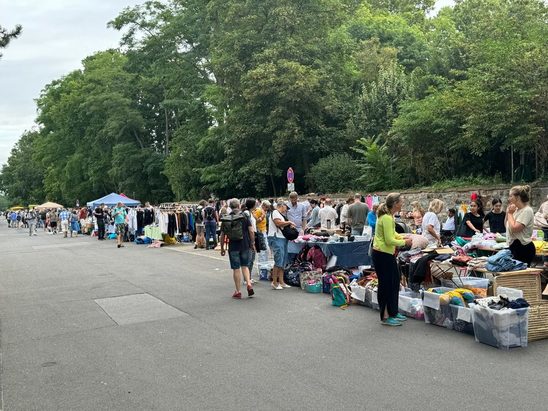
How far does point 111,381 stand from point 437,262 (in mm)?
5274

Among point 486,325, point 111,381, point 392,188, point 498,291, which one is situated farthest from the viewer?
point 392,188

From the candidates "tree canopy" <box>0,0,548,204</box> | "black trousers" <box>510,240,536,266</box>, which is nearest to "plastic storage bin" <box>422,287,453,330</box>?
"black trousers" <box>510,240,536,266</box>

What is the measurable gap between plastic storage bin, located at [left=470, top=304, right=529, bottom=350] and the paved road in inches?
5.0

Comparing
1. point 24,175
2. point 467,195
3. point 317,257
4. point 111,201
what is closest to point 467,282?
point 317,257

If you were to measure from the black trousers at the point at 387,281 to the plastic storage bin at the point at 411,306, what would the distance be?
1.42ft

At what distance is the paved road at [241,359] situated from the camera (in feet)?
16.3

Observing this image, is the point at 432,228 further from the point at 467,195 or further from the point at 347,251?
the point at 467,195

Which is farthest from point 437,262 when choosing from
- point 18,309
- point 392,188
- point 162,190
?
point 162,190

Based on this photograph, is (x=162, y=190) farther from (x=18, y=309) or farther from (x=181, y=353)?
(x=181, y=353)

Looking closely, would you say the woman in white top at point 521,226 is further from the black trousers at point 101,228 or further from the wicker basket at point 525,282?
the black trousers at point 101,228

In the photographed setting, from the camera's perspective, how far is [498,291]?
7.29 metres

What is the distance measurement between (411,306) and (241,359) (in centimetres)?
307

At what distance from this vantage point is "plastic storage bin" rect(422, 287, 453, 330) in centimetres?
730

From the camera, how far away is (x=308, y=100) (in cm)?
2669
